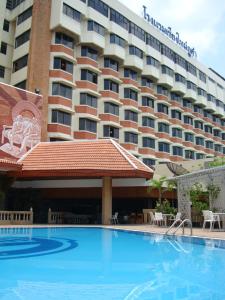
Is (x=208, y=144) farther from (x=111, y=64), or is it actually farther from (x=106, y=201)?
(x=106, y=201)

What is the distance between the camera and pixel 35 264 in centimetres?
974

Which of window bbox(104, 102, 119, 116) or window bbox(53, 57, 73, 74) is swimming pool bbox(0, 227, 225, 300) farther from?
window bbox(104, 102, 119, 116)

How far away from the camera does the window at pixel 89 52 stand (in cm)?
3991

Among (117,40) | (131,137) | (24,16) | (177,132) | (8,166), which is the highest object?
(24,16)

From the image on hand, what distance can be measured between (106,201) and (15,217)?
5.97m

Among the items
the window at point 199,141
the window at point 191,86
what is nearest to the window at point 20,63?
the window at point 191,86

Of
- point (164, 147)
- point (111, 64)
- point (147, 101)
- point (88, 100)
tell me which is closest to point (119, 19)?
point (111, 64)

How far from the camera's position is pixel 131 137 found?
1734 inches

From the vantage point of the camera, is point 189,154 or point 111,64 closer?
point 111,64

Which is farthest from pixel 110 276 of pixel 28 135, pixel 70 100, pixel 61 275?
pixel 70 100

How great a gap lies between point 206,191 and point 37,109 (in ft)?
48.0

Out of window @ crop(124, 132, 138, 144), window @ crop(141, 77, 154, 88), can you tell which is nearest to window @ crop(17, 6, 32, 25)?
window @ crop(124, 132, 138, 144)

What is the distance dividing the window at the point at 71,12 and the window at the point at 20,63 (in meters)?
5.88

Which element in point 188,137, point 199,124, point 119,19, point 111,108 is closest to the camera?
point 111,108
